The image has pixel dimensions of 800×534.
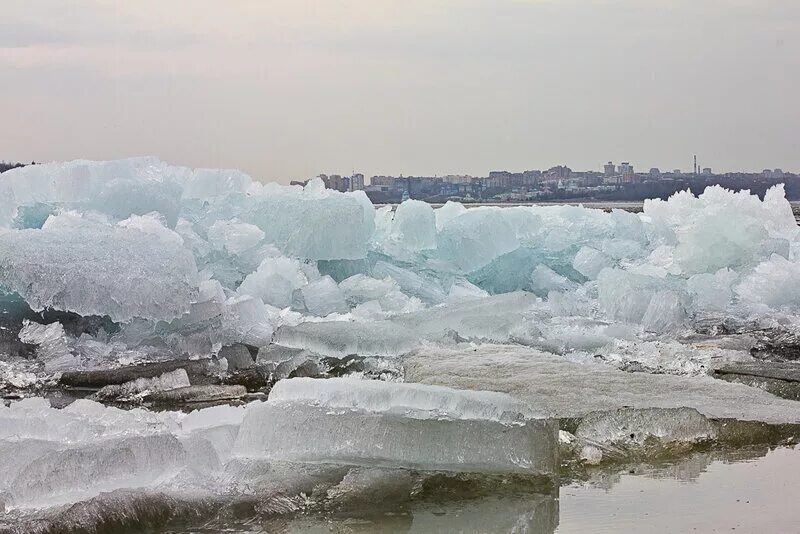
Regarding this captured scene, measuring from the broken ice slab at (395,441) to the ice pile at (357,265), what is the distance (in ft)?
7.67

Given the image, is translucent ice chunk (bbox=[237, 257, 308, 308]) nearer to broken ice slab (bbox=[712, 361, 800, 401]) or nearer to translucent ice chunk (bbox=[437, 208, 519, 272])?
translucent ice chunk (bbox=[437, 208, 519, 272])

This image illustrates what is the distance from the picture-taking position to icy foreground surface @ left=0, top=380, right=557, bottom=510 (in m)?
2.95

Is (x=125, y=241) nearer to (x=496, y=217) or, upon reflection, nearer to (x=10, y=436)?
(x=10, y=436)

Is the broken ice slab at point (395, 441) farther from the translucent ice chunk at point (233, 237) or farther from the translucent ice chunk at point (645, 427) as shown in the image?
the translucent ice chunk at point (233, 237)

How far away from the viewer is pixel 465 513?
2885mm

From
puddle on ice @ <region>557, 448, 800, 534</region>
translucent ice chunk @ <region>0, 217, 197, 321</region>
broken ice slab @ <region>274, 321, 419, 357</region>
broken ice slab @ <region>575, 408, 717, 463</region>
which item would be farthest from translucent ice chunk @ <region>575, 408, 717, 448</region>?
translucent ice chunk @ <region>0, 217, 197, 321</region>

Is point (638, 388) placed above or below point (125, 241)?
below

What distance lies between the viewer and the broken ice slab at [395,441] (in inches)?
126

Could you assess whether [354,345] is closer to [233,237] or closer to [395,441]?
[233,237]

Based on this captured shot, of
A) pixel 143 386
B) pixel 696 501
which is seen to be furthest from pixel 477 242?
pixel 696 501

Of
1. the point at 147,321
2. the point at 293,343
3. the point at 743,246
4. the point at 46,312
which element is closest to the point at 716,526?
the point at 293,343

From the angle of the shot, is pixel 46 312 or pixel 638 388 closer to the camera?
pixel 638 388

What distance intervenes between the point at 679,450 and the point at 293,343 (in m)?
2.83

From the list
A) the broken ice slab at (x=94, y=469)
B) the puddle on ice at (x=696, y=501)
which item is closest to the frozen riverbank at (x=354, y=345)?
the broken ice slab at (x=94, y=469)
